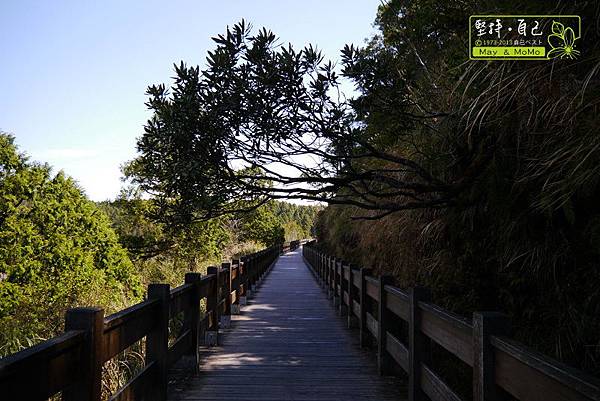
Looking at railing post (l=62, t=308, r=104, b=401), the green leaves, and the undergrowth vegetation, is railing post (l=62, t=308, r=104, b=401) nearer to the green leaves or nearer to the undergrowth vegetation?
the undergrowth vegetation

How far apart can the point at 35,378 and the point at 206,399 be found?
2.77 metres

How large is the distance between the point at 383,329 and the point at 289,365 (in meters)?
1.20

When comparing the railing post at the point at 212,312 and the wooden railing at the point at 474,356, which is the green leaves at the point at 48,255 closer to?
the railing post at the point at 212,312

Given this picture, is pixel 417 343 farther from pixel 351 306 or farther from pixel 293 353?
pixel 351 306

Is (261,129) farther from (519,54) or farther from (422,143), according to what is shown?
(519,54)

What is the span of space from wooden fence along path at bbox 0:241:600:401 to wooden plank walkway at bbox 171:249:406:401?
14 millimetres

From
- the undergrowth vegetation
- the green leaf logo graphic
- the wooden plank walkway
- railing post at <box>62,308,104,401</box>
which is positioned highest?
the green leaf logo graphic

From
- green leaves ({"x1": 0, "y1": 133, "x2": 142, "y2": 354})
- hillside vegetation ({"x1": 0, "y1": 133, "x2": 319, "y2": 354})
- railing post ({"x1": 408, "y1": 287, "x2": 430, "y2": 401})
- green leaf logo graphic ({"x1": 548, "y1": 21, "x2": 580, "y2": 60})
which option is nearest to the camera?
green leaf logo graphic ({"x1": 548, "y1": 21, "x2": 580, "y2": 60})

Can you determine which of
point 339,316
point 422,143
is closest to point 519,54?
point 422,143

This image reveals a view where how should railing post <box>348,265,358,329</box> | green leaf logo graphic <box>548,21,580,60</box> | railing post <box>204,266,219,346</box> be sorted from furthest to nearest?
railing post <box>348,265,358,329</box>, railing post <box>204,266,219,346</box>, green leaf logo graphic <box>548,21,580,60</box>

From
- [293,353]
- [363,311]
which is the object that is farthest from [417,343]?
[363,311]

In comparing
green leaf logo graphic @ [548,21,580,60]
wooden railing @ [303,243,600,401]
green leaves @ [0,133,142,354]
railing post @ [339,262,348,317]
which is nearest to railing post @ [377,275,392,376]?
wooden railing @ [303,243,600,401]

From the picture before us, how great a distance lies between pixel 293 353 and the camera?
6.57 m

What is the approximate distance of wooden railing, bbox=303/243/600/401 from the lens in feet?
6.51
